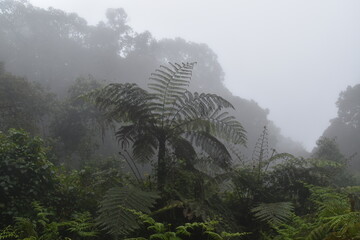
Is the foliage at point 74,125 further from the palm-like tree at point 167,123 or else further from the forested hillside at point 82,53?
the palm-like tree at point 167,123

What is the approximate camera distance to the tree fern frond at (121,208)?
8.28 ft

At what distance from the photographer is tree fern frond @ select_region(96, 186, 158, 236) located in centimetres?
252

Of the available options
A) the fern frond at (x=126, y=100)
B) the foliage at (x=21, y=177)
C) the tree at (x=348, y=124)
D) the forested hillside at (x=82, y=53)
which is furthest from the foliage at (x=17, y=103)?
the tree at (x=348, y=124)

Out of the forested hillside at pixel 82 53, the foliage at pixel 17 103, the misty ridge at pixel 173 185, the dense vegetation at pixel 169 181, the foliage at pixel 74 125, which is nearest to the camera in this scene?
the misty ridge at pixel 173 185

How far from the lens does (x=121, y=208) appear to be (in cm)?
270

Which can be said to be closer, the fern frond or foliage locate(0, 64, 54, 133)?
the fern frond

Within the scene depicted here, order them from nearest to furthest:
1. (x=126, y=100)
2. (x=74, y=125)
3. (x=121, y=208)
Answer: (x=121, y=208)
(x=126, y=100)
(x=74, y=125)

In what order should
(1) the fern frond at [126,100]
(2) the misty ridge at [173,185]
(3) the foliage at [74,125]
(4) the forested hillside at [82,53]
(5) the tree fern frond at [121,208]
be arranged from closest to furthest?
(5) the tree fern frond at [121,208] < (2) the misty ridge at [173,185] < (1) the fern frond at [126,100] < (3) the foliage at [74,125] < (4) the forested hillside at [82,53]

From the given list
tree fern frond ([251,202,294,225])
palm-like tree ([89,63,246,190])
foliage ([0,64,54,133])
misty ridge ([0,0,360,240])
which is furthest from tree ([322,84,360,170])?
tree fern frond ([251,202,294,225])

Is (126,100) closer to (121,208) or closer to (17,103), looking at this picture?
(121,208)

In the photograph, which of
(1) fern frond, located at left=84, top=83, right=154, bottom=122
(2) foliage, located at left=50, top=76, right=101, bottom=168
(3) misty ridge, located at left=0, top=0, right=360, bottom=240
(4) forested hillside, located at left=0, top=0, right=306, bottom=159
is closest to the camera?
(3) misty ridge, located at left=0, top=0, right=360, bottom=240

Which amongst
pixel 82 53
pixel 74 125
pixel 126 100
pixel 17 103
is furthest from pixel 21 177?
pixel 82 53

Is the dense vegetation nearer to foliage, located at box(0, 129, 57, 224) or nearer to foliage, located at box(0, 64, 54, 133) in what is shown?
foliage, located at box(0, 129, 57, 224)

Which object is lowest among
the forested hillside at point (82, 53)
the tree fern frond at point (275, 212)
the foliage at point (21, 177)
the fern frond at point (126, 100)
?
the tree fern frond at point (275, 212)
